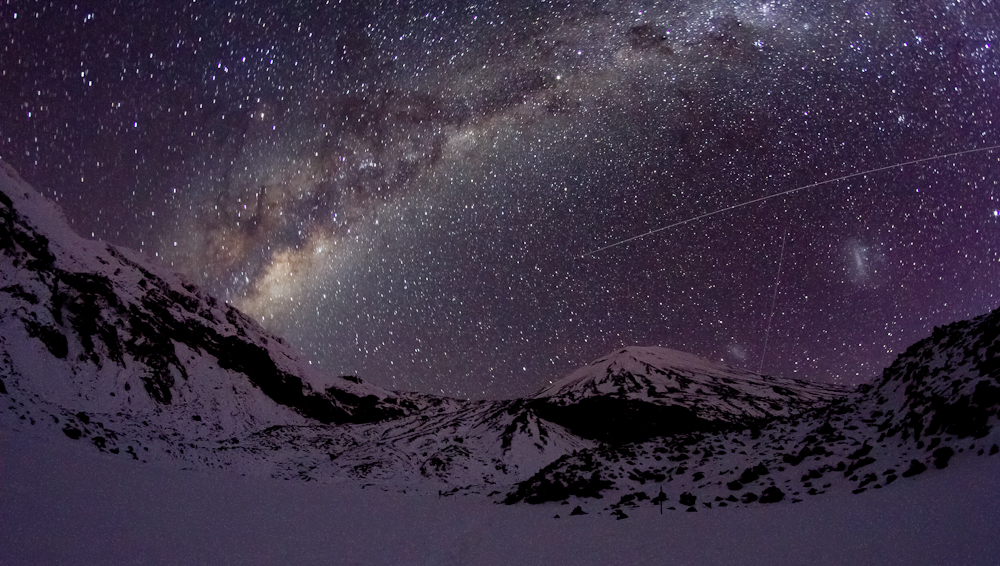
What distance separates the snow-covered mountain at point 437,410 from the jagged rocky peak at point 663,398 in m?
0.32

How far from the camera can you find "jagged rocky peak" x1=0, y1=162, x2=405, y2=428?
4644 cm

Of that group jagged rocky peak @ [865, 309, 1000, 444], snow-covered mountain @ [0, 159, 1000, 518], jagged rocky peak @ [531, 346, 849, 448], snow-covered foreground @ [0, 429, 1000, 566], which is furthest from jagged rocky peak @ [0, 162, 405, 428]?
jagged rocky peak @ [865, 309, 1000, 444]

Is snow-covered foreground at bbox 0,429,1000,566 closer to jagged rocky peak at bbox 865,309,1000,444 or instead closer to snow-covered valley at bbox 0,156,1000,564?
snow-covered valley at bbox 0,156,1000,564

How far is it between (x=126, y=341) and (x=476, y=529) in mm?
66062

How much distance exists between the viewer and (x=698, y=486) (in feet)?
38.9

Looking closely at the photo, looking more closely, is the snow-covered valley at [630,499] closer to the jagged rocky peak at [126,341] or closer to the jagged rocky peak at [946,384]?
the jagged rocky peak at [946,384]

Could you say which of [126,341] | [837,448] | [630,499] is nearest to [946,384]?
[837,448]

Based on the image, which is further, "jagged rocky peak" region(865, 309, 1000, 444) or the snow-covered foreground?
"jagged rocky peak" region(865, 309, 1000, 444)

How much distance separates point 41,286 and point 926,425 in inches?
2658

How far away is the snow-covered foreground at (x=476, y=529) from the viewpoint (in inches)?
235

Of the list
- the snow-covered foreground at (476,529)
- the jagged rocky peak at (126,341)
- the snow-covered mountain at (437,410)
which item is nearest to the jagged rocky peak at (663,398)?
the snow-covered mountain at (437,410)

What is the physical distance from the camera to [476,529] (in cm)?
995

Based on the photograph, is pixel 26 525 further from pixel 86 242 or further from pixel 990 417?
pixel 86 242

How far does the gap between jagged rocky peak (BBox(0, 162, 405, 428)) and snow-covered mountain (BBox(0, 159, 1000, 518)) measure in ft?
0.95
